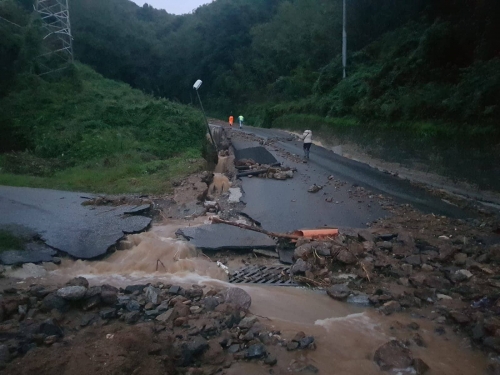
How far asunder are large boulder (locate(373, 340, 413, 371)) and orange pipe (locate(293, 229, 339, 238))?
383 centimetres

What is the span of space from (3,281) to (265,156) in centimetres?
1293

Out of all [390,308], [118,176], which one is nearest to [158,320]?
[390,308]

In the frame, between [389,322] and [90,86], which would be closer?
[389,322]

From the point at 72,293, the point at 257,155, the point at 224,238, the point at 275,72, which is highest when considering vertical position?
the point at 275,72

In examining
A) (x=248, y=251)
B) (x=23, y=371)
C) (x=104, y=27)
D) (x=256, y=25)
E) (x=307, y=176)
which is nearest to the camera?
(x=23, y=371)

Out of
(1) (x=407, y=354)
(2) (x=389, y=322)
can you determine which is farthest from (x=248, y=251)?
(1) (x=407, y=354)

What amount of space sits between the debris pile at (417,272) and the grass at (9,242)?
5410 mm

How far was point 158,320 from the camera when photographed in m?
6.25

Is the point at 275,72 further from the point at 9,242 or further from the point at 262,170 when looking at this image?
the point at 9,242

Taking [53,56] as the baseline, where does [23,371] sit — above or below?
below

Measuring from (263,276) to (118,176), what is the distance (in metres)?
9.17

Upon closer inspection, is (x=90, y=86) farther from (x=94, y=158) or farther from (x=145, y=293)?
(x=145, y=293)

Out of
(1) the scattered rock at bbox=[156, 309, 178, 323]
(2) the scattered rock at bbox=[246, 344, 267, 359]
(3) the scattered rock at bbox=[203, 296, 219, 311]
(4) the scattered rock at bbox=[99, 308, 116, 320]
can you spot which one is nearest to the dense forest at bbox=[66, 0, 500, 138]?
(3) the scattered rock at bbox=[203, 296, 219, 311]

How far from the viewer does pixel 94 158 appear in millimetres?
19094
